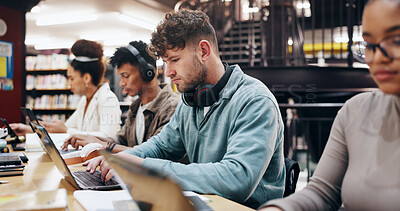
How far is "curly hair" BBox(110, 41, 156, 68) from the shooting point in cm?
218

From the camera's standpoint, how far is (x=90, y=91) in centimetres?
276

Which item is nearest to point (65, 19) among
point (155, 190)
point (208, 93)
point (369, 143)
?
point (208, 93)

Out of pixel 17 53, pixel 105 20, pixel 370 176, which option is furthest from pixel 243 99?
pixel 105 20

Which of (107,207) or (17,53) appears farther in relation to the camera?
(17,53)

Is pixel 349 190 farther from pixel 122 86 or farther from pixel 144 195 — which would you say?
pixel 122 86

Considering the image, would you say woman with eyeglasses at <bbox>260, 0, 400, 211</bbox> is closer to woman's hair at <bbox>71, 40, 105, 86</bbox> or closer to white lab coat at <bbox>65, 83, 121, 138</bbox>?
white lab coat at <bbox>65, 83, 121, 138</bbox>

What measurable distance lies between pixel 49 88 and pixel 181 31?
615 cm

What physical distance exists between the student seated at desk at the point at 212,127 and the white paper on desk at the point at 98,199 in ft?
0.50

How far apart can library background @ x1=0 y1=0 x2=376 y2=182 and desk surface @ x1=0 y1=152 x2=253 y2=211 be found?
0.89 meters

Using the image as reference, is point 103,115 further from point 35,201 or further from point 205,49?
point 35,201

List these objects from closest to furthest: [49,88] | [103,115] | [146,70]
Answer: [146,70]
[103,115]
[49,88]

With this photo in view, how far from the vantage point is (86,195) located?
3.25ft

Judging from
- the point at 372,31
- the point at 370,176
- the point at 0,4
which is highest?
the point at 0,4

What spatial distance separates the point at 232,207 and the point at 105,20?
7568mm
